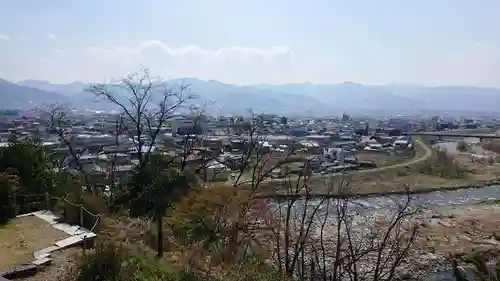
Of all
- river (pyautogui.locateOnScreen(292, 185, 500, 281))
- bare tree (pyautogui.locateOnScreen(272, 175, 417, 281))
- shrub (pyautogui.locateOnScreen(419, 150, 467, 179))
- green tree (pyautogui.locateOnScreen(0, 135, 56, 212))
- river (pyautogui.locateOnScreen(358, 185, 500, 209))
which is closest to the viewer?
green tree (pyautogui.locateOnScreen(0, 135, 56, 212))

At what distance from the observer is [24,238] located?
802 centimetres

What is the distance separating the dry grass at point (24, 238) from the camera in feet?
23.0

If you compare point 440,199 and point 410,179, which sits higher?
point 410,179

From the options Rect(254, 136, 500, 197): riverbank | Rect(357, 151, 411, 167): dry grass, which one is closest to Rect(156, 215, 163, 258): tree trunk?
Rect(254, 136, 500, 197): riverbank

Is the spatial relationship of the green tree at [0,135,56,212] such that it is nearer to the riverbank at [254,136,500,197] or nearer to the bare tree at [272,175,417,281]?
the bare tree at [272,175,417,281]

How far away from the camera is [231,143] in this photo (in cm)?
3900

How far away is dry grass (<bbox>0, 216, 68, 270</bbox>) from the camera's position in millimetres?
6995

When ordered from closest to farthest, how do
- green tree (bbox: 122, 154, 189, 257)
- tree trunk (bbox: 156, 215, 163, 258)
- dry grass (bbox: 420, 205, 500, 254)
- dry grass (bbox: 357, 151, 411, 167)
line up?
tree trunk (bbox: 156, 215, 163, 258) → green tree (bbox: 122, 154, 189, 257) → dry grass (bbox: 420, 205, 500, 254) → dry grass (bbox: 357, 151, 411, 167)

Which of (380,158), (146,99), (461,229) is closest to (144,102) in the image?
(146,99)

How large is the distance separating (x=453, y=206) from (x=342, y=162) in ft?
45.6

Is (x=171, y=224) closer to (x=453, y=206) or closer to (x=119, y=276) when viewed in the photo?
(x=119, y=276)

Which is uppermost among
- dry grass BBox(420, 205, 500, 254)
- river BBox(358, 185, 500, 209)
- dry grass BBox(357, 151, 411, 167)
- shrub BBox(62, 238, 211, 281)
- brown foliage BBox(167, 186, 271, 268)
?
shrub BBox(62, 238, 211, 281)

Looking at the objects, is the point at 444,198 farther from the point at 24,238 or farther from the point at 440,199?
the point at 24,238

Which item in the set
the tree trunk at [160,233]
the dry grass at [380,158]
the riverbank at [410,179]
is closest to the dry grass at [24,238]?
the tree trunk at [160,233]
